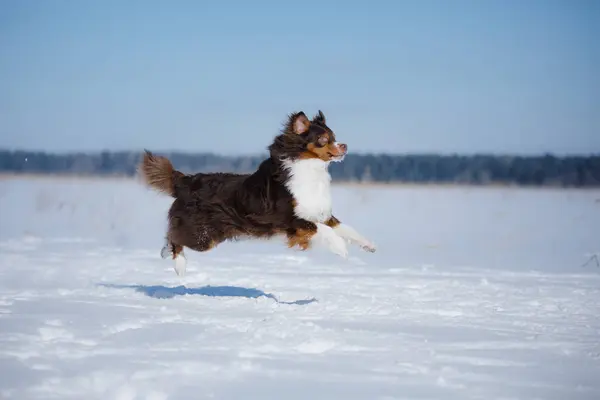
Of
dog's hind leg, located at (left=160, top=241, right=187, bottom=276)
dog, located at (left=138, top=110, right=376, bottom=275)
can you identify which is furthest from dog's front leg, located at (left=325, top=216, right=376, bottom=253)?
dog's hind leg, located at (left=160, top=241, right=187, bottom=276)

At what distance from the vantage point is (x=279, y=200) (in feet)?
22.6

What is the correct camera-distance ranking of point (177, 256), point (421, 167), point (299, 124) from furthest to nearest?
point (421, 167), point (177, 256), point (299, 124)

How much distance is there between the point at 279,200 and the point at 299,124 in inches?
32.4

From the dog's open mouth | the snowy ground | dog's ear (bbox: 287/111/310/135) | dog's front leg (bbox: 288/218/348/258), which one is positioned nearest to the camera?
the snowy ground

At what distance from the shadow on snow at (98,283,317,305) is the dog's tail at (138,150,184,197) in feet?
3.52

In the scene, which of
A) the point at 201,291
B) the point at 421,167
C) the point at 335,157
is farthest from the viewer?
the point at 421,167

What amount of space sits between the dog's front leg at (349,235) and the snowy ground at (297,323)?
500mm

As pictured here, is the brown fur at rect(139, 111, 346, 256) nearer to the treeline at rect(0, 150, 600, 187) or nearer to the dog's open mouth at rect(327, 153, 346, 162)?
the dog's open mouth at rect(327, 153, 346, 162)

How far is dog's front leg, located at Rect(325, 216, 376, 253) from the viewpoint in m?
7.11

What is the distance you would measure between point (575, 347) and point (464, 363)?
1007 millimetres

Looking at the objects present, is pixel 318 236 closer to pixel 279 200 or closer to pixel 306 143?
pixel 279 200

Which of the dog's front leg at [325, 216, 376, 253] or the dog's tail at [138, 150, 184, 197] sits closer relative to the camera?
the dog's front leg at [325, 216, 376, 253]

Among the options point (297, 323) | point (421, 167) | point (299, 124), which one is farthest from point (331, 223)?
point (421, 167)

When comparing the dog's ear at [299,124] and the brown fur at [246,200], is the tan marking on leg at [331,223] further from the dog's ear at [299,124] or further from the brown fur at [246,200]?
the dog's ear at [299,124]
